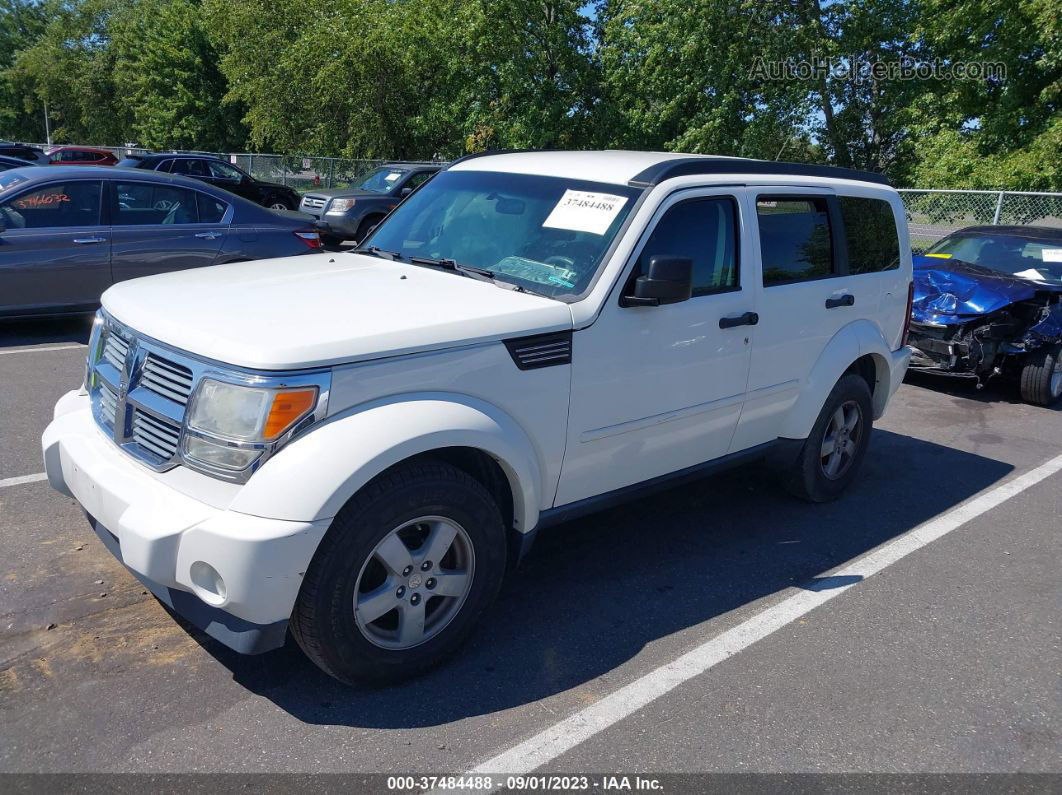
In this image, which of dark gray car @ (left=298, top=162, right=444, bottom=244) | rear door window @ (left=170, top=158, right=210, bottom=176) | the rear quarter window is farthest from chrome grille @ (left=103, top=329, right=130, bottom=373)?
rear door window @ (left=170, top=158, right=210, bottom=176)

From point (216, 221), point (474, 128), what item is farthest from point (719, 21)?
point (216, 221)

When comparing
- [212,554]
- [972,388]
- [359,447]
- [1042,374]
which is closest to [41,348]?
[212,554]

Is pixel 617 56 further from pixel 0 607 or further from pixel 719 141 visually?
pixel 0 607

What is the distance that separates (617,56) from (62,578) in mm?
21043

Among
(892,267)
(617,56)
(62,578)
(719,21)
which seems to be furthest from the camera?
(617,56)

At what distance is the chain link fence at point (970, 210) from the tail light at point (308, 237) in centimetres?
996

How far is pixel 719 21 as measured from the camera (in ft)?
65.7

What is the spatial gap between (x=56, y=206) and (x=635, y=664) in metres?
7.22

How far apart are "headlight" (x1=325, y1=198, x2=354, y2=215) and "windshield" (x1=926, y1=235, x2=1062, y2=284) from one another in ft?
33.0

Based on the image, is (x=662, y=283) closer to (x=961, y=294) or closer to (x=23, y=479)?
(x=23, y=479)

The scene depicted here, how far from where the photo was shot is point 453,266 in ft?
13.4

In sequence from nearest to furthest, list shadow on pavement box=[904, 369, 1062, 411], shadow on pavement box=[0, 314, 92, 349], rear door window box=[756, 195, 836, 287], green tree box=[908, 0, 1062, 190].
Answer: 1. rear door window box=[756, 195, 836, 287]
2. shadow on pavement box=[0, 314, 92, 349]
3. shadow on pavement box=[904, 369, 1062, 411]
4. green tree box=[908, 0, 1062, 190]

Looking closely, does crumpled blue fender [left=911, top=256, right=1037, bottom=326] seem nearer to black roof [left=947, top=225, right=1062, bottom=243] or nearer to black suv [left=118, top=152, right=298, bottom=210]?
black roof [left=947, top=225, right=1062, bottom=243]

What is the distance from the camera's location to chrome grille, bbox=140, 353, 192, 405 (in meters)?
3.07
